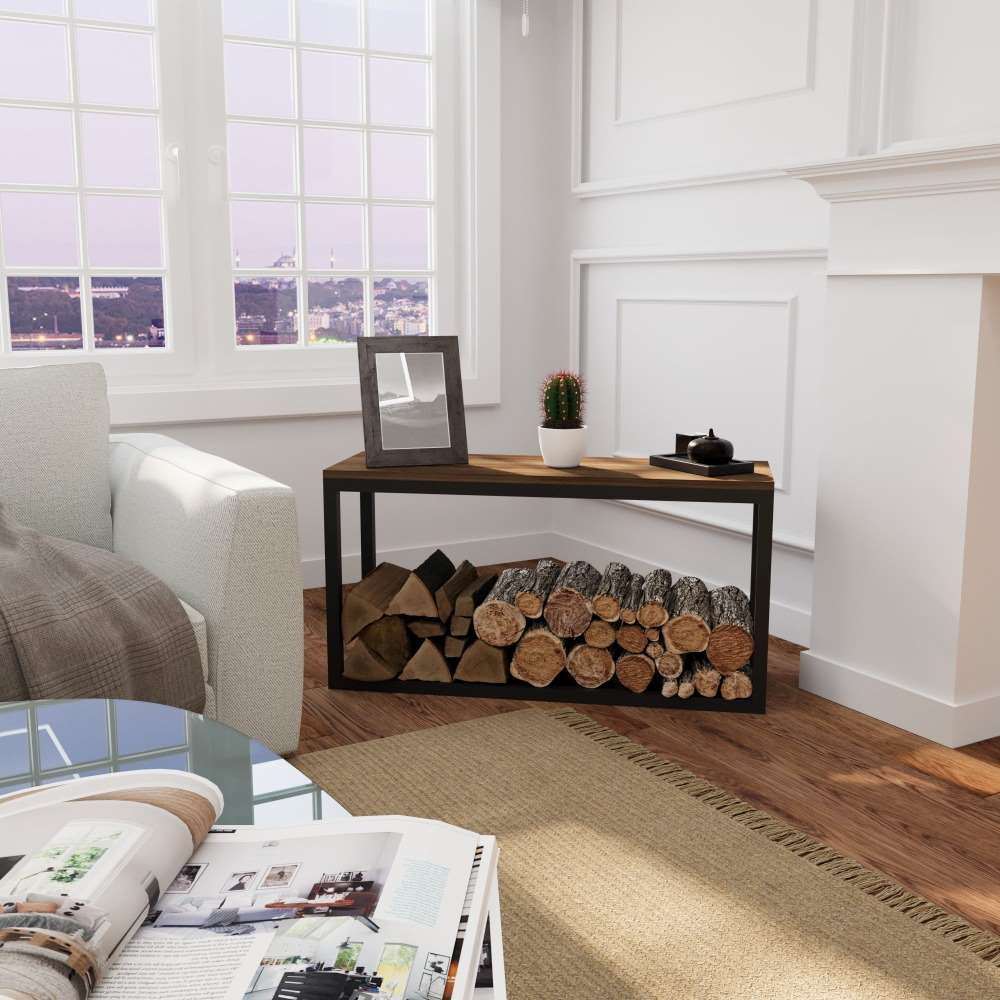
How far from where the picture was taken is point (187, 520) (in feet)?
7.20

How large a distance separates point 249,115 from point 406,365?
4.11 feet

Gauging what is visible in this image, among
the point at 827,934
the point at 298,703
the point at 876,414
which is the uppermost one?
the point at 876,414

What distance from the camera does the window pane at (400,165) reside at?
12.1 ft

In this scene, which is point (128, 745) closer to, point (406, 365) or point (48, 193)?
point (406, 365)

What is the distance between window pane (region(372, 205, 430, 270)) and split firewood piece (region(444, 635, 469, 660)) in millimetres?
1515

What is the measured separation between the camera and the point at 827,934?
67.1 inches

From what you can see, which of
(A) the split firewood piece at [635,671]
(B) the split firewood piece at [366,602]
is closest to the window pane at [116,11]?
(B) the split firewood piece at [366,602]

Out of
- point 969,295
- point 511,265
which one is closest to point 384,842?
point 969,295

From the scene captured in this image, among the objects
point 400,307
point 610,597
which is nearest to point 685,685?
point 610,597

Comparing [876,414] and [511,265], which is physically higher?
[511,265]

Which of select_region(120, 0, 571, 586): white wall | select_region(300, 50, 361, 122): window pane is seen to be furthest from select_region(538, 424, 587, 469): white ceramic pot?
select_region(300, 50, 361, 122): window pane

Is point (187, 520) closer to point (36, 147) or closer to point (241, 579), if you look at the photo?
point (241, 579)

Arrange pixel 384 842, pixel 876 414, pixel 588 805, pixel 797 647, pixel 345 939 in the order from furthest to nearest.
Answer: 1. pixel 797 647
2. pixel 876 414
3. pixel 588 805
4. pixel 384 842
5. pixel 345 939

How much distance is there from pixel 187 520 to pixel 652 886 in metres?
1.11
